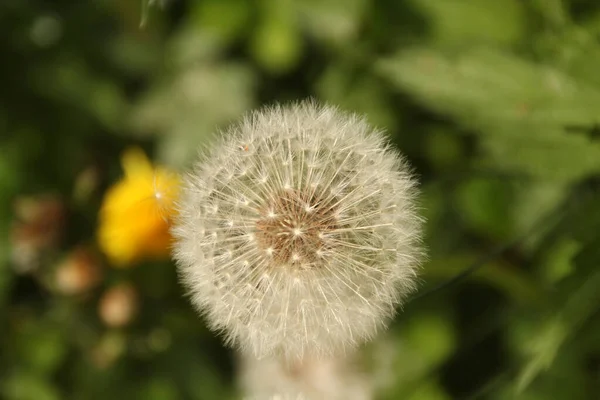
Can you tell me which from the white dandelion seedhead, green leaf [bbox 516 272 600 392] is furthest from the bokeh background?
the white dandelion seedhead

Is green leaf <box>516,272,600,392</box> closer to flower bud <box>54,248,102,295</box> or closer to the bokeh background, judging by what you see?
the bokeh background

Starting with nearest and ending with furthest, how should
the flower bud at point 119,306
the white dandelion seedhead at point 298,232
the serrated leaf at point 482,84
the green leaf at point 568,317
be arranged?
the white dandelion seedhead at point 298,232 < the green leaf at point 568,317 < the serrated leaf at point 482,84 < the flower bud at point 119,306

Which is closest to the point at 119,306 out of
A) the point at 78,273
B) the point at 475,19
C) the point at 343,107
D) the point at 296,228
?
the point at 78,273

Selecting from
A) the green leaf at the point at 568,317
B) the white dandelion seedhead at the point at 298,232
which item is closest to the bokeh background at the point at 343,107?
the green leaf at the point at 568,317

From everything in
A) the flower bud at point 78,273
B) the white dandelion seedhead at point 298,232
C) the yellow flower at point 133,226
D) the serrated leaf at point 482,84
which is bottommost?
the flower bud at point 78,273

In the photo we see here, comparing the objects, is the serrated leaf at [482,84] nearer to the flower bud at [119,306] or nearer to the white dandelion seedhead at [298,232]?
the white dandelion seedhead at [298,232]

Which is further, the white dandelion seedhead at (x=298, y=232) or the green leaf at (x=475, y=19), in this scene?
the green leaf at (x=475, y=19)

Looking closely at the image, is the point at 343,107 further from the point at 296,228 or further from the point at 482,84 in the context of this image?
the point at 296,228
